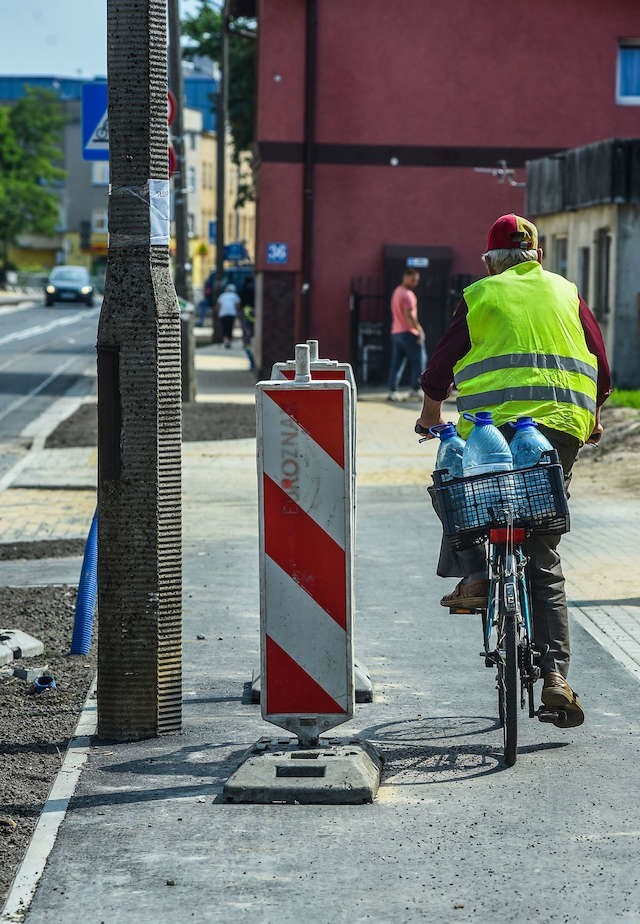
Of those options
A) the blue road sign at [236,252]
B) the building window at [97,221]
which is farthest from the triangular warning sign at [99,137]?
the building window at [97,221]

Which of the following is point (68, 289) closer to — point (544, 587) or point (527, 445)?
point (544, 587)

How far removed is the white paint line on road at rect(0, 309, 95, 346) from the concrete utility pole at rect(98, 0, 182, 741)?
37.7 metres

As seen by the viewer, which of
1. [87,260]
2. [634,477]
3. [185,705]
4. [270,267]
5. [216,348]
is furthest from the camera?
[87,260]

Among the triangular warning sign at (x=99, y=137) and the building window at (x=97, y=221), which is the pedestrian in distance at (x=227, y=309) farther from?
the building window at (x=97, y=221)

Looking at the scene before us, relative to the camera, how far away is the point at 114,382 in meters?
6.37

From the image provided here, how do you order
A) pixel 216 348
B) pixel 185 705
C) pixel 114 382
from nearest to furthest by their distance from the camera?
1. pixel 114 382
2. pixel 185 705
3. pixel 216 348

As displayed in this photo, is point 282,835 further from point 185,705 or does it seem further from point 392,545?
point 392,545

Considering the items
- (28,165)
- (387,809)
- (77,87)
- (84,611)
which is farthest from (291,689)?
(77,87)

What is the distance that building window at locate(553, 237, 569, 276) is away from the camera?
2725 centimetres

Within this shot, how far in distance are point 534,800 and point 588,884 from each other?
0.82 m

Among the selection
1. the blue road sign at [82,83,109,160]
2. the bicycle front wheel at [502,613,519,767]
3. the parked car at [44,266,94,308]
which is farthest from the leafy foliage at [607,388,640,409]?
the parked car at [44,266,94,308]

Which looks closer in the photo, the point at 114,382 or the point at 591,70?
the point at 114,382

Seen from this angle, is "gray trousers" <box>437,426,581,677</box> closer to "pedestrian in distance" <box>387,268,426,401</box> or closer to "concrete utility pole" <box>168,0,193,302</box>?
"concrete utility pole" <box>168,0,193,302</box>

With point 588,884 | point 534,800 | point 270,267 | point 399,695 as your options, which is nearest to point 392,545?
point 399,695
